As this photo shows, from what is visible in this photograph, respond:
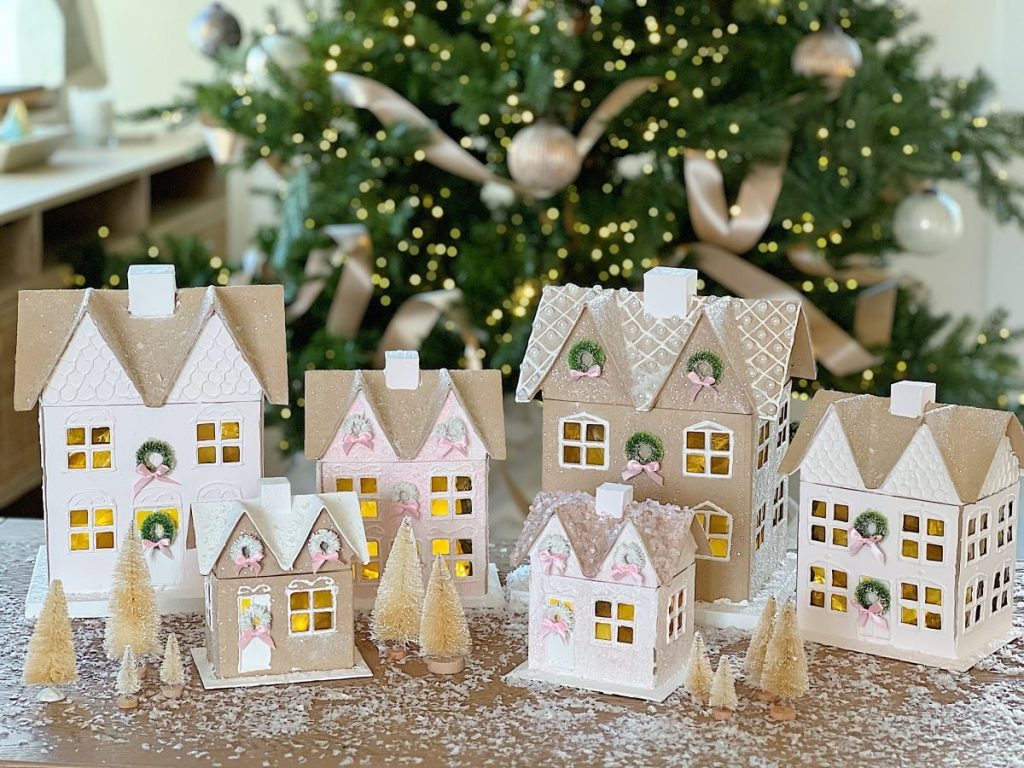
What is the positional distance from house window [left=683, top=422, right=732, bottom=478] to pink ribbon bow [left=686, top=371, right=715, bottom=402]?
0.11 ft

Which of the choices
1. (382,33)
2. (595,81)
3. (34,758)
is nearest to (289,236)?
(382,33)

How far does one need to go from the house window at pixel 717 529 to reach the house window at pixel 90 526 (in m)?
0.56

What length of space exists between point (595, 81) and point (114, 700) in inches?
61.9

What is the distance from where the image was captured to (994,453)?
47.9 inches

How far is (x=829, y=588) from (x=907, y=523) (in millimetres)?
99

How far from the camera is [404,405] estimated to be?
1.36m

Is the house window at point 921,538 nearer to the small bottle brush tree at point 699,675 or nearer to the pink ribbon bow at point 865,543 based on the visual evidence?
the pink ribbon bow at point 865,543

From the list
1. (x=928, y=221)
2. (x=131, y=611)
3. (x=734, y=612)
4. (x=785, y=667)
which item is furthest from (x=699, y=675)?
(x=928, y=221)

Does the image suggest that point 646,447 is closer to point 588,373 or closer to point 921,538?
point 588,373

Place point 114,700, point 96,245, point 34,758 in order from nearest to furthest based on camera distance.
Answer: point 34,758
point 114,700
point 96,245

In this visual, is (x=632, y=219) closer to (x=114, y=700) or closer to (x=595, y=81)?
(x=595, y=81)

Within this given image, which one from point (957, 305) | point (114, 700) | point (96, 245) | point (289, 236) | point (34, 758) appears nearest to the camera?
point (34, 758)

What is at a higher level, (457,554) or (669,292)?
(669,292)

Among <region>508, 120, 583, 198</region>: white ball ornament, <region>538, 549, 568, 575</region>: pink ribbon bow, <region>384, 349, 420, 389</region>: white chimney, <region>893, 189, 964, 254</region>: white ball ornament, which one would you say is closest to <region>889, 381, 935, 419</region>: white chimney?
<region>538, 549, 568, 575</region>: pink ribbon bow
